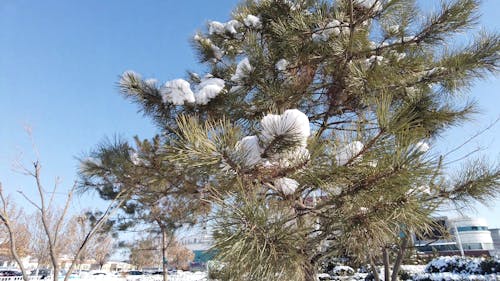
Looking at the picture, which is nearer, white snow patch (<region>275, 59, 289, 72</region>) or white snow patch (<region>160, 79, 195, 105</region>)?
white snow patch (<region>160, 79, 195, 105</region>)

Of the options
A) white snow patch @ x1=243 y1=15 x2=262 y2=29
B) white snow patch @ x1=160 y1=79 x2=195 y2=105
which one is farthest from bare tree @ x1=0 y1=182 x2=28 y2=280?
white snow patch @ x1=243 y1=15 x2=262 y2=29

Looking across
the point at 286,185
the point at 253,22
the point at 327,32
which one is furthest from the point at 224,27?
the point at 286,185

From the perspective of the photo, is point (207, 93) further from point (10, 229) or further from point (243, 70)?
point (10, 229)

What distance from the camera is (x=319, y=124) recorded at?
2.97 metres

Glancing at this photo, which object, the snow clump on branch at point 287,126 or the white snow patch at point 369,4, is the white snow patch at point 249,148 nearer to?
the snow clump on branch at point 287,126

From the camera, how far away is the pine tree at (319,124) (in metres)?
1.21

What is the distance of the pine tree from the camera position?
3.96ft

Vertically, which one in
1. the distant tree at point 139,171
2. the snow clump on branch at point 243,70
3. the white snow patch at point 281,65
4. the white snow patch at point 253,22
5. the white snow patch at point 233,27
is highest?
the white snow patch at point 233,27

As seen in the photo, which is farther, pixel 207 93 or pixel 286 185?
pixel 207 93

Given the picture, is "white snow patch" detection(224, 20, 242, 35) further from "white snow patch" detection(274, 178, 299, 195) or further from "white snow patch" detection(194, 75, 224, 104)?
"white snow patch" detection(274, 178, 299, 195)

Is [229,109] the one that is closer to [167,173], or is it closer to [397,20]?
[167,173]

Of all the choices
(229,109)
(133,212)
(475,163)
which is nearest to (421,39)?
(475,163)

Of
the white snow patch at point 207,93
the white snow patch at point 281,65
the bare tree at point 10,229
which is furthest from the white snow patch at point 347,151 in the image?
the bare tree at point 10,229

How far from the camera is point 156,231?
6.80m
